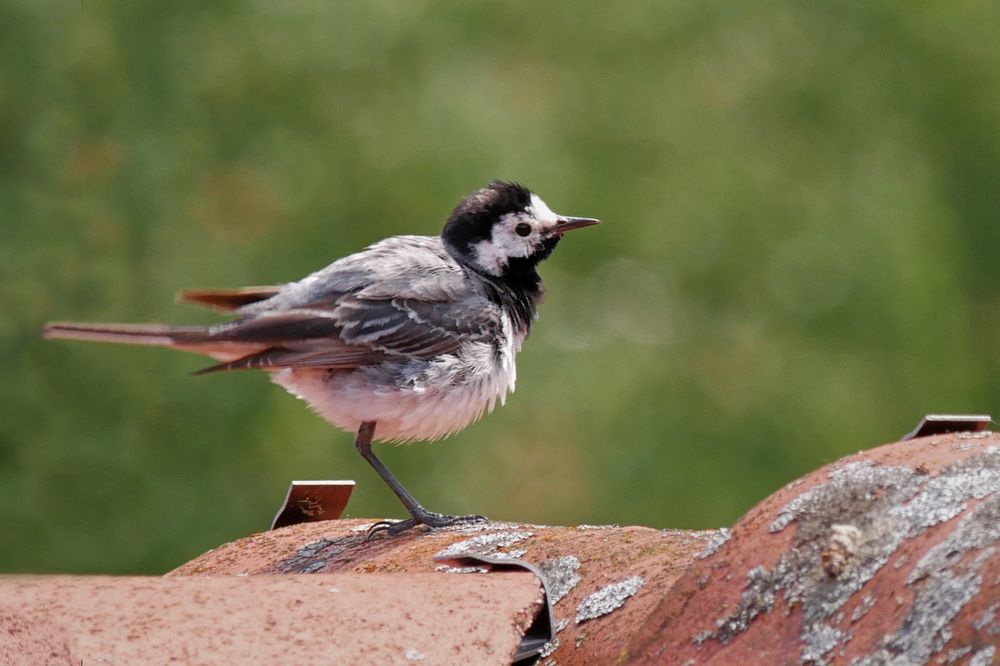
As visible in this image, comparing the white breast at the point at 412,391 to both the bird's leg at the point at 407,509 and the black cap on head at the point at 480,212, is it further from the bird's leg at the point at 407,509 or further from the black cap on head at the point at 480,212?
the black cap on head at the point at 480,212

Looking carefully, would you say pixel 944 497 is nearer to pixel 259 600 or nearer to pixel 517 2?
pixel 259 600

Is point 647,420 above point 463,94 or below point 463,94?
below

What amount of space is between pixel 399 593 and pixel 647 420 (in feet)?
32.8

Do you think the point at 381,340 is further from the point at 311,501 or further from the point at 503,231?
the point at 503,231

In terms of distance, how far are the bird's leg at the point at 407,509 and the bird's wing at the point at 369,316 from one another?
33cm

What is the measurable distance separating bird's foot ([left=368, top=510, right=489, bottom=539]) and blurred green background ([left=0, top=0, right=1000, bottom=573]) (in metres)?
6.25

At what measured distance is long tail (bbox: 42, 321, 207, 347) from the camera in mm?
5016

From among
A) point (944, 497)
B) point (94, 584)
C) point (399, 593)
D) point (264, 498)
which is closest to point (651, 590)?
point (399, 593)

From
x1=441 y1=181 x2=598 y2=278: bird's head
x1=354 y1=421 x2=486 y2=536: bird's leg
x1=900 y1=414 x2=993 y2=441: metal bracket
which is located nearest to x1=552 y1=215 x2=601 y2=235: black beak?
x1=441 y1=181 x2=598 y2=278: bird's head

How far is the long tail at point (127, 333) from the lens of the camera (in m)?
5.02

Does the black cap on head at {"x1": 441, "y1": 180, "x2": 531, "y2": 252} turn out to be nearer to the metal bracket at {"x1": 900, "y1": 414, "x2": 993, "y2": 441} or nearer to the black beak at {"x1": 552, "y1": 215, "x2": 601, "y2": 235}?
the black beak at {"x1": 552, "y1": 215, "x2": 601, "y2": 235}

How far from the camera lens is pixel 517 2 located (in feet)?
47.2

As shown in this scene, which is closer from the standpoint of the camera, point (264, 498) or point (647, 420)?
point (264, 498)

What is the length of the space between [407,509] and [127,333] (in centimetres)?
124
